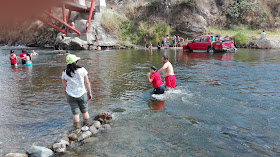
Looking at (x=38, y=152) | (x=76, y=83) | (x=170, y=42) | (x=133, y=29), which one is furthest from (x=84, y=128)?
(x=133, y=29)

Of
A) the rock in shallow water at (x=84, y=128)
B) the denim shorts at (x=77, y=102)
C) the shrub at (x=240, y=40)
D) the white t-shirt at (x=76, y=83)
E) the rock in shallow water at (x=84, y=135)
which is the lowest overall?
the rock in shallow water at (x=84, y=135)

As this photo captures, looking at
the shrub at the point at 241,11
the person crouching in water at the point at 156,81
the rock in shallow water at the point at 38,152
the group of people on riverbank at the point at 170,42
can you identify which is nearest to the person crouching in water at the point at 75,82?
the rock in shallow water at the point at 38,152

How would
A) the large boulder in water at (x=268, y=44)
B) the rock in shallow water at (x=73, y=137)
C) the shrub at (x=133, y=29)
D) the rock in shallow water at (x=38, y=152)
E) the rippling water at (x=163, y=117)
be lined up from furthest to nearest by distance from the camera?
the shrub at (x=133, y=29)
the large boulder in water at (x=268, y=44)
the rock in shallow water at (x=73, y=137)
the rippling water at (x=163, y=117)
the rock in shallow water at (x=38, y=152)

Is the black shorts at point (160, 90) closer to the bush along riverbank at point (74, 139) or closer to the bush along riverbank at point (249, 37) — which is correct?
the bush along riverbank at point (74, 139)

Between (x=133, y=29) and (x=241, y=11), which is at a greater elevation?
(x=241, y=11)

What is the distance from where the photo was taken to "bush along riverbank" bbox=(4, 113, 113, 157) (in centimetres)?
446

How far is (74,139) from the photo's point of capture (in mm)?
5156

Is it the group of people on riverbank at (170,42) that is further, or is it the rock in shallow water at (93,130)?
the group of people on riverbank at (170,42)

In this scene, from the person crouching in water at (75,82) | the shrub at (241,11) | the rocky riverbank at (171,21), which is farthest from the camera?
the shrub at (241,11)

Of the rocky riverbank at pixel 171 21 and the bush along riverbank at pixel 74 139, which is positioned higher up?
the rocky riverbank at pixel 171 21

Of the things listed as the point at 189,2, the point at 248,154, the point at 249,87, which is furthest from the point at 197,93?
the point at 189,2

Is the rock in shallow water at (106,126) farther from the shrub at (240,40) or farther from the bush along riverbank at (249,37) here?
the shrub at (240,40)

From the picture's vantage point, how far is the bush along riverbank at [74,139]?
4457 mm

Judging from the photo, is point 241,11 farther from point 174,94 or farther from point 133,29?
point 174,94
